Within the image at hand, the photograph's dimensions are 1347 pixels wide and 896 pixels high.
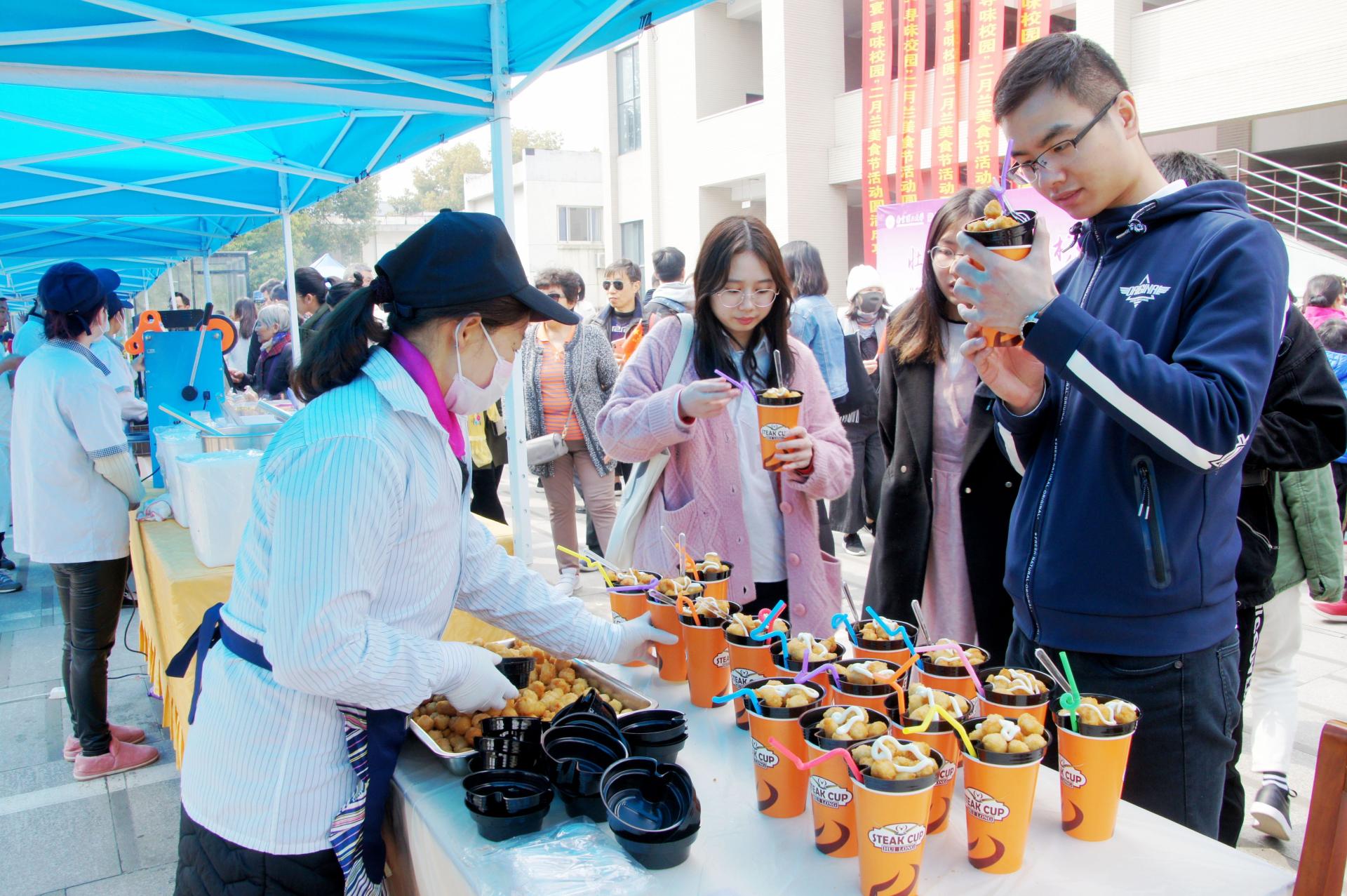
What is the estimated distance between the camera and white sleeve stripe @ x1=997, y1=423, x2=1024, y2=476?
2.01 meters

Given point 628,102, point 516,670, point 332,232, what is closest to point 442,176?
point 332,232

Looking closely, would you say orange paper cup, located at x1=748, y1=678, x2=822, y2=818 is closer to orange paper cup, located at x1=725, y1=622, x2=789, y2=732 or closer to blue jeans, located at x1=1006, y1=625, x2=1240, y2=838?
orange paper cup, located at x1=725, y1=622, x2=789, y2=732

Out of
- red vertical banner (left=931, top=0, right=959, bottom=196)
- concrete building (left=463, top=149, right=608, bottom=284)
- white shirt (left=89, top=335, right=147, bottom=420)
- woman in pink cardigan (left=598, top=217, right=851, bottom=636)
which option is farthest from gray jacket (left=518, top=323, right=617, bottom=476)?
Answer: concrete building (left=463, top=149, right=608, bottom=284)

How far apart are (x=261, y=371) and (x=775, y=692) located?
7.85 m

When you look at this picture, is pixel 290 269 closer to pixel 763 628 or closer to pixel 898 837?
pixel 763 628

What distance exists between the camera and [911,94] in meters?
15.4

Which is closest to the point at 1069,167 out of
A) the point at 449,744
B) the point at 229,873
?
the point at 449,744

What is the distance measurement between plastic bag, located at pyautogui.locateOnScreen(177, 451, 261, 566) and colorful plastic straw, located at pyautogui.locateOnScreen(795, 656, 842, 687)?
2.31 m

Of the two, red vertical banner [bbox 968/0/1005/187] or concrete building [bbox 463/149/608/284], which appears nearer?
red vertical banner [bbox 968/0/1005/187]

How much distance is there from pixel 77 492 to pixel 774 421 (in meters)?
3.02

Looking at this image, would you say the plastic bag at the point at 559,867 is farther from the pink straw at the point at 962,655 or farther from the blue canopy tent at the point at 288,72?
the blue canopy tent at the point at 288,72

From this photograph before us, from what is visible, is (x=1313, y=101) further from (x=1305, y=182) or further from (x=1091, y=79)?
(x=1091, y=79)

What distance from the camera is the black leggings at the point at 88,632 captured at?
3693 millimetres

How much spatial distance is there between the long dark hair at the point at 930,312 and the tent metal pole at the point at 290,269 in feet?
18.1
